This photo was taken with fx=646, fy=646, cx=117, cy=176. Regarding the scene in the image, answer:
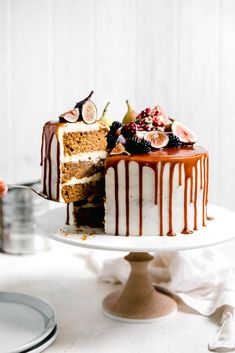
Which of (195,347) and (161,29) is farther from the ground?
(161,29)

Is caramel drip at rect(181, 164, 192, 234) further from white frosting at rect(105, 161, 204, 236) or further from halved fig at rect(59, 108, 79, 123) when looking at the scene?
halved fig at rect(59, 108, 79, 123)

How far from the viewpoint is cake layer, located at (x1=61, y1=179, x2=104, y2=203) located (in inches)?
61.4

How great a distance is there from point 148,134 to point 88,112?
16 cm

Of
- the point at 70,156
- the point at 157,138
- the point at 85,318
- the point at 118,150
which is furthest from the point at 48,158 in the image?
the point at 85,318

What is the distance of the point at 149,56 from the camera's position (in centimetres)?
268

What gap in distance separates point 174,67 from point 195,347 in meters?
1.57

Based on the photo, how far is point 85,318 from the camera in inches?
60.0

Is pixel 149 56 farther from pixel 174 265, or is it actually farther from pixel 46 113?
pixel 174 265

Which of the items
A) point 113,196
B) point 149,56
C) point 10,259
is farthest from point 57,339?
point 149,56

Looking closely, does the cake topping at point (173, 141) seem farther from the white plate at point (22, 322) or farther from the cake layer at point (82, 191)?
the white plate at point (22, 322)

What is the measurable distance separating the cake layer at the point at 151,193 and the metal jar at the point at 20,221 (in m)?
0.51

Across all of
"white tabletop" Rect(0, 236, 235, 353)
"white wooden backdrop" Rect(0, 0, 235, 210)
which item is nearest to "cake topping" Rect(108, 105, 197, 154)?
"white tabletop" Rect(0, 236, 235, 353)

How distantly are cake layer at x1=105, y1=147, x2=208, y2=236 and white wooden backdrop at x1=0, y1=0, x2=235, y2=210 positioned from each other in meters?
1.11

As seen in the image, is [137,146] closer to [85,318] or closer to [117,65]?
[85,318]
